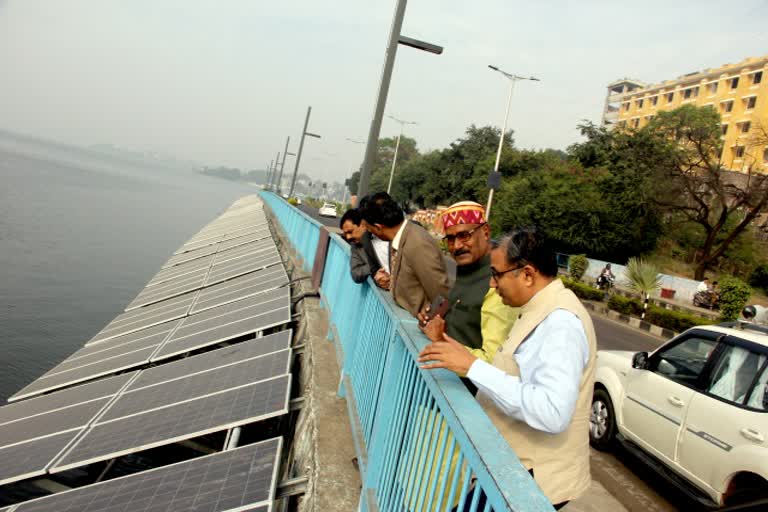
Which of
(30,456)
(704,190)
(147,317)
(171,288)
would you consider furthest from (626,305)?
(30,456)

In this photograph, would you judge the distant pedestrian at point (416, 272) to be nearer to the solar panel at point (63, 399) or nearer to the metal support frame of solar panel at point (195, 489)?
the metal support frame of solar panel at point (195, 489)

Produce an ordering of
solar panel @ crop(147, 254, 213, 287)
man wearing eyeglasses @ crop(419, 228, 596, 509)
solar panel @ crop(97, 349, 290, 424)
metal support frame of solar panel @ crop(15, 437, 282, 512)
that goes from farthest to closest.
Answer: solar panel @ crop(147, 254, 213, 287)
solar panel @ crop(97, 349, 290, 424)
metal support frame of solar panel @ crop(15, 437, 282, 512)
man wearing eyeglasses @ crop(419, 228, 596, 509)

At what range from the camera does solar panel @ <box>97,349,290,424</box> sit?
477cm

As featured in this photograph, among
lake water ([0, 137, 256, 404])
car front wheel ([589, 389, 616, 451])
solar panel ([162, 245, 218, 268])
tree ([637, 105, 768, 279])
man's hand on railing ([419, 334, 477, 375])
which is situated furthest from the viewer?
tree ([637, 105, 768, 279])

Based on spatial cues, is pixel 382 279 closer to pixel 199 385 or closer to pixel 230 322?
pixel 199 385

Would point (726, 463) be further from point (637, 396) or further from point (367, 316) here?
point (367, 316)

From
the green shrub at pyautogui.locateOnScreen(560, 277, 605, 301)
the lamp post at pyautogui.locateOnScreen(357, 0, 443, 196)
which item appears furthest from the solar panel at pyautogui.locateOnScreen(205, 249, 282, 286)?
the green shrub at pyautogui.locateOnScreen(560, 277, 605, 301)

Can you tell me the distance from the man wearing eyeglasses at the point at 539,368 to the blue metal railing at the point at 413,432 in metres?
0.11

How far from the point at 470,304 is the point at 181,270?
1540cm

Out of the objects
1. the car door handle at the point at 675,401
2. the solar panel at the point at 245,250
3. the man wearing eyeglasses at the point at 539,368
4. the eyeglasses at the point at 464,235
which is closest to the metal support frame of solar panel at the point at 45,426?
the eyeglasses at the point at 464,235

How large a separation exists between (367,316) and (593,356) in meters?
2.14

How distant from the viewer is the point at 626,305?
2155 centimetres

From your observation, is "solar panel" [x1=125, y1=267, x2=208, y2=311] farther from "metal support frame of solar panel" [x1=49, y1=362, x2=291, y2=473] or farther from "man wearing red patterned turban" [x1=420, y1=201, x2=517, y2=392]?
"man wearing red patterned turban" [x1=420, y1=201, x2=517, y2=392]

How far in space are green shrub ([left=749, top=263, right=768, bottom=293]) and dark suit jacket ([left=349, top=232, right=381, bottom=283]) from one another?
38.4 meters
